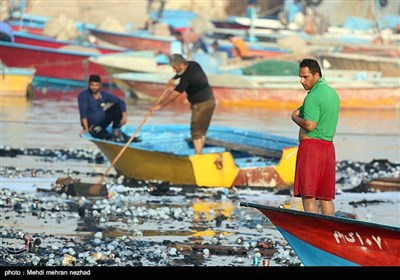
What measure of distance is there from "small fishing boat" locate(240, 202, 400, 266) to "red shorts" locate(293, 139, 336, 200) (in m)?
0.94

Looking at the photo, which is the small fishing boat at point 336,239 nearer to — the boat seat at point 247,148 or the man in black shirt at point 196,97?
the man in black shirt at point 196,97

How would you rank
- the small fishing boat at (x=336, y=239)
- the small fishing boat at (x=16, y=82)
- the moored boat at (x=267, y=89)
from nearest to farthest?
the small fishing boat at (x=336, y=239)
the small fishing boat at (x=16, y=82)
the moored boat at (x=267, y=89)

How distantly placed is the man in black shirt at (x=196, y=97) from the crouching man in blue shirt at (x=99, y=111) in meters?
1.16

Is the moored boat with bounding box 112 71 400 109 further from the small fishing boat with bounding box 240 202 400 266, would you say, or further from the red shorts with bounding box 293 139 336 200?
the small fishing boat with bounding box 240 202 400 266

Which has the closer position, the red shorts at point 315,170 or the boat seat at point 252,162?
the red shorts at point 315,170

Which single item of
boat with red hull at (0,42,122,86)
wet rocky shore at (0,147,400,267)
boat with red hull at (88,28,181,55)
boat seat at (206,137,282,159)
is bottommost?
wet rocky shore at (0,147,400,267)

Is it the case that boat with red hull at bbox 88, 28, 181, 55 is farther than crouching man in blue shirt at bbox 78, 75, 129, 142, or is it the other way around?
boat with red hull at bbox 88, 28, 181, 55

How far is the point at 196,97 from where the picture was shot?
2025cm

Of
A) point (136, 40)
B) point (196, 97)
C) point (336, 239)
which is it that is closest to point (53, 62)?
point (136, 40)

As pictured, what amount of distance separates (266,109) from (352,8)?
129 ft

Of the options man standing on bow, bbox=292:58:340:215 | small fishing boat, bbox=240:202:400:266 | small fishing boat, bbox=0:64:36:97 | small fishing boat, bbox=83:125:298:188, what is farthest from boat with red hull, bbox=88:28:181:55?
small fishing boat, bbox=240:202:400:266

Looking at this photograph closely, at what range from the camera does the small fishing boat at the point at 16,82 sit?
1586 inches

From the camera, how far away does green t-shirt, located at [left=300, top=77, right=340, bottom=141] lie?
1260 cm

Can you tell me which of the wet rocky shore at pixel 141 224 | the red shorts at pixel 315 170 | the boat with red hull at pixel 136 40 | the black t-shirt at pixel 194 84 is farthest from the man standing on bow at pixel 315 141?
the boat with red hull at pixel 136 40
